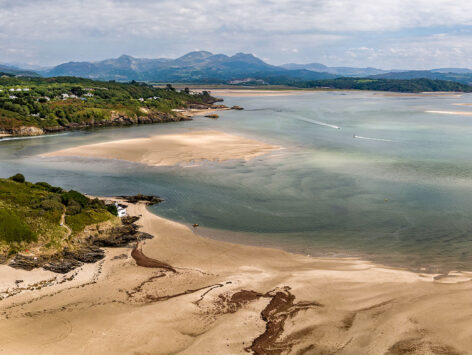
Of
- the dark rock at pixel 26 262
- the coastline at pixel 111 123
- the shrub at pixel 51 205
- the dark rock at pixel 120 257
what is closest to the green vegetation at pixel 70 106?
the coastline at pixel 111 123

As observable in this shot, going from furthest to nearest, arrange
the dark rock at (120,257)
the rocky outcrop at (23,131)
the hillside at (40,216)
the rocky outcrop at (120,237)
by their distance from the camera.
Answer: the rocky outcrop at (23,131) < the rocky outcrop at (120,237) < the dark rock at (120,257) < the hillside at (40,216)

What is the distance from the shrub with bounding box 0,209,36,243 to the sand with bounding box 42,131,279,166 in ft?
95.4

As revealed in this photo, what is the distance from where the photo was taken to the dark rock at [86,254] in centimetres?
2514

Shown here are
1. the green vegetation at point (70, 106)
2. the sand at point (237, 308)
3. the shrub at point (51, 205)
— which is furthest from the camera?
the green vegetation at point (70, 106)

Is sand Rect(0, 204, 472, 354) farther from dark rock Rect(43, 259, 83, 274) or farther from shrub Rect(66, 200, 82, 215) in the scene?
shrub Rect(66, 200, 82, 215)

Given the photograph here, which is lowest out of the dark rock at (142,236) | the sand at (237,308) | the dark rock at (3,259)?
the sand at (237,308)

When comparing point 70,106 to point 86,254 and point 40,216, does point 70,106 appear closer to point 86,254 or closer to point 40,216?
point 40,216

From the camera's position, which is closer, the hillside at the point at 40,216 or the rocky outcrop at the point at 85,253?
the rocky outcrop at the point at 85,253

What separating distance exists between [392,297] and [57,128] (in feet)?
301

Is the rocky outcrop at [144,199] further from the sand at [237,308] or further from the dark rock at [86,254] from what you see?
the sand at [237,308]

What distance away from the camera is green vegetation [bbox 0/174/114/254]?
2478cm

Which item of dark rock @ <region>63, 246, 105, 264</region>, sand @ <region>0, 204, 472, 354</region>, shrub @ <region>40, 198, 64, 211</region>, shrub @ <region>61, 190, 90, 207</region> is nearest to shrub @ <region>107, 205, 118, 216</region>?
shrub @ <region>61, 190, 90, 207</region>

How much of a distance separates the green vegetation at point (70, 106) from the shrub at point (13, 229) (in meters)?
69.7

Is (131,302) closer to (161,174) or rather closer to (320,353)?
(320,353)
